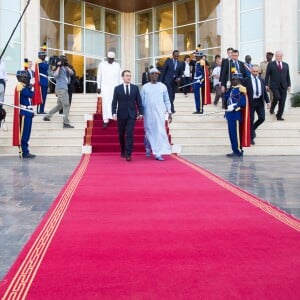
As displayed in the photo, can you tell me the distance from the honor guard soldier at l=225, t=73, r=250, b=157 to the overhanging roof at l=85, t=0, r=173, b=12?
578 inches

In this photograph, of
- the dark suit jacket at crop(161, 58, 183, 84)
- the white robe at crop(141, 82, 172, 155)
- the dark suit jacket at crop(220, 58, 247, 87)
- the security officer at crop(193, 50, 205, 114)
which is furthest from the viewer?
the security officer at crop(193, 50, 205, 114)

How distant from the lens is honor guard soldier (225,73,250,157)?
10.8m

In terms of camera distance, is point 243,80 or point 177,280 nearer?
point 177,280

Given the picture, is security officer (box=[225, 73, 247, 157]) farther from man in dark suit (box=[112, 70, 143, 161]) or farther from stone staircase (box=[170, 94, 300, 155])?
man in dark suit (box=[112, 70, 143, 161])

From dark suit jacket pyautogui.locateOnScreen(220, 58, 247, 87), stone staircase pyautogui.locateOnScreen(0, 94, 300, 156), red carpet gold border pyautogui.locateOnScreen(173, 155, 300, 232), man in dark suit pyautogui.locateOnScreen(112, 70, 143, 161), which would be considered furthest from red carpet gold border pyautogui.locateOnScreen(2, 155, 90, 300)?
dark suit jacket pyautogui.locateOnScreen(220, 58, 247, 87)

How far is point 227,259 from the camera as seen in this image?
3180 mm

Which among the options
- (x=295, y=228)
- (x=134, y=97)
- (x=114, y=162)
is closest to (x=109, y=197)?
(x=295, y=228)

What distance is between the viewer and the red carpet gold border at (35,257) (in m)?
2.63

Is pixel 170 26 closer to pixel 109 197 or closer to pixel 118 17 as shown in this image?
pixel 118 17

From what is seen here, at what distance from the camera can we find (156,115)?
34.0 ft

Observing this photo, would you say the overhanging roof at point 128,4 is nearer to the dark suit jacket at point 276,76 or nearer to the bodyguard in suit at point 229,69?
the dark suit jacket at point 276,76

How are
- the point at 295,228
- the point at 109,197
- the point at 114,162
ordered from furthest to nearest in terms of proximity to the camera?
the point at 114,162, the point at 109,197, the point at 295,228

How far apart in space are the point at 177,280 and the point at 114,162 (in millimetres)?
6988

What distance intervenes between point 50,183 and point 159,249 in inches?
148
